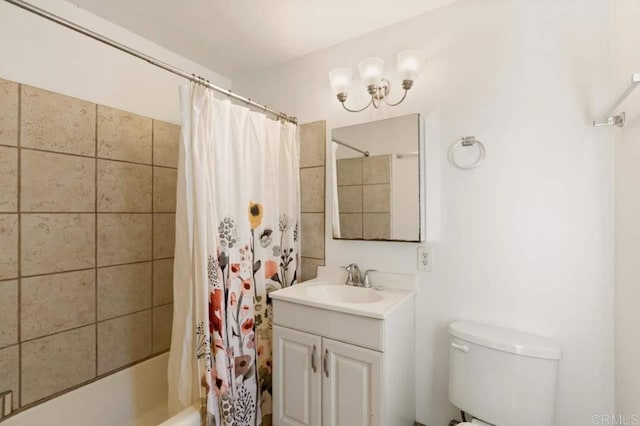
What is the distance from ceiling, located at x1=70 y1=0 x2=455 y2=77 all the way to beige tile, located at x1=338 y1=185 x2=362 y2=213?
93 centimetres

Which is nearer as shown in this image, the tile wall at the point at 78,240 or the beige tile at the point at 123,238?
the tile wall at the point at 78,240

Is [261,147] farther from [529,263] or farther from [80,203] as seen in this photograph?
[529,263]

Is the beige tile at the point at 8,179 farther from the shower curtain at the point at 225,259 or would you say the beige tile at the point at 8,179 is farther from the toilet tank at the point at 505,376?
the toilet tank at the point at 505,376

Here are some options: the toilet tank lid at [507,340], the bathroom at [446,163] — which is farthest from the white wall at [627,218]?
the toilet tank lid at [507,340]

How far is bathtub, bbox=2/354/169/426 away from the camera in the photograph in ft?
4.53

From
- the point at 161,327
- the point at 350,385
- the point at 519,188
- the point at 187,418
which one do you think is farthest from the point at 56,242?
the point at 519,188

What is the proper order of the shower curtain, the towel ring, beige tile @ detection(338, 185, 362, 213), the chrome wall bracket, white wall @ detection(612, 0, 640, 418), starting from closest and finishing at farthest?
1. white wall @ detection(612, 0, 640, 418)
2. the chrome wall bracket
3. the shower curtain
4. the towel ring
5. beige tile @ detection(338, 185, 362, 213)

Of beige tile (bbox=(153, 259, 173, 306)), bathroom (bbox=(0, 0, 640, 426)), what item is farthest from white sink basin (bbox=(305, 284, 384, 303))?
beige tile (bbox=(153, 259, 173, 306))

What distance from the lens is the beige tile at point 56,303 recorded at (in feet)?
4.40

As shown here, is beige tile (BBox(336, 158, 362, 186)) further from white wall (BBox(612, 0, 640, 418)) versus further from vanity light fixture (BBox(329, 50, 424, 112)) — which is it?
white wall (BBox(612, 0, 640, 418))

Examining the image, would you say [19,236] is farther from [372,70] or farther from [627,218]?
[627,218]

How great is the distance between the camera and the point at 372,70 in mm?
1559

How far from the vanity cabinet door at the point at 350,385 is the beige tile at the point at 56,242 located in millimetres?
1319

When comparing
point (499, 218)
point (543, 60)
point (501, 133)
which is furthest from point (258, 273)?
point (543, 60)
